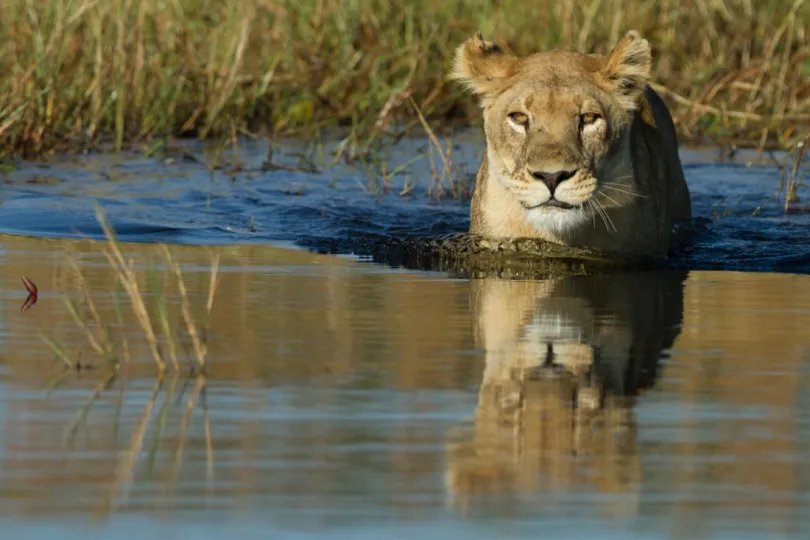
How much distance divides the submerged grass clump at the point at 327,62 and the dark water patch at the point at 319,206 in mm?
350

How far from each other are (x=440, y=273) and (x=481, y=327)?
5.77 feet

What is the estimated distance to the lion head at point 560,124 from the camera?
641cm

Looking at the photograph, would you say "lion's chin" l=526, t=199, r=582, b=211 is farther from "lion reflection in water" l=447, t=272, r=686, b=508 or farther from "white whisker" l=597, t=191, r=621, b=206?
"white whisker" l=597, t=191, r=621, b=206

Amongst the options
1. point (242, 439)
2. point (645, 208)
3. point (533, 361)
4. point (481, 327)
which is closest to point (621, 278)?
point (645, 208)

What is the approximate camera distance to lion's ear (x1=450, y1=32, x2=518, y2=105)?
7312 millimetres

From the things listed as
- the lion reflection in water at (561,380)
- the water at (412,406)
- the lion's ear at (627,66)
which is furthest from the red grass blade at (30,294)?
the lion's ear at (627,66)

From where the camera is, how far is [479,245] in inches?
287

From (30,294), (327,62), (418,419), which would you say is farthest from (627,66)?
(327,62)

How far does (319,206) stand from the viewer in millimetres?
9273

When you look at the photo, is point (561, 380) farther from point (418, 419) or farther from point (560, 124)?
point (560, 124)

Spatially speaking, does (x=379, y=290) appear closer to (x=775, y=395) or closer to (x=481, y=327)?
(x=481, y=327)

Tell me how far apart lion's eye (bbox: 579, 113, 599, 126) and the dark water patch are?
33.3 inches

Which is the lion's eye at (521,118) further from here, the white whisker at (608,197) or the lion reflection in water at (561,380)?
the lion reflection in water at (561,380)

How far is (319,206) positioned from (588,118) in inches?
107
